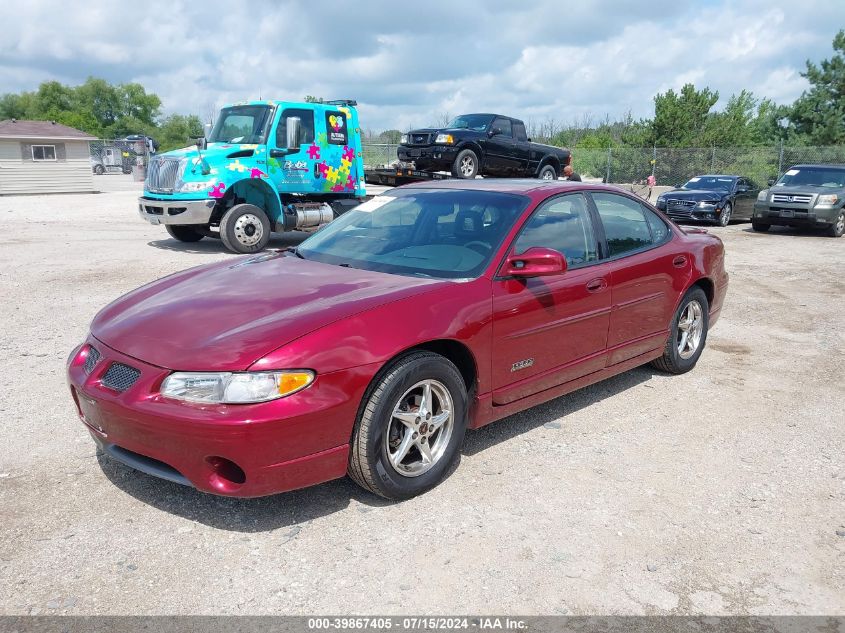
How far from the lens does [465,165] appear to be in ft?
58.8

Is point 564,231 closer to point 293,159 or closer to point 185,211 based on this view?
point 185,211

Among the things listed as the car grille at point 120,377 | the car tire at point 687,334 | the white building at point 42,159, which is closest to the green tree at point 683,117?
the white building at point 42,159

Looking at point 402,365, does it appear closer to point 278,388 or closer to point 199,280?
point 278,388

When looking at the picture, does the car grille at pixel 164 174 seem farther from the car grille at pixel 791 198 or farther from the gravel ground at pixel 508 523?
the car grille at pixel 791 198

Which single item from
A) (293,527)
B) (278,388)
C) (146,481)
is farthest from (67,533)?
(278,388)

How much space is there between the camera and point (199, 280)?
4.16 metres

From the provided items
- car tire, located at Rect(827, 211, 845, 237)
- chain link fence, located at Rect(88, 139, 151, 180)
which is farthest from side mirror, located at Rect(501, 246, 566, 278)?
chain link fence, located at Rect(88, 139, 151, 180)

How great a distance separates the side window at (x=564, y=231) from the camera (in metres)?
4.28

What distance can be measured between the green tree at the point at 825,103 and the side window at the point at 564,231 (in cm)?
4053

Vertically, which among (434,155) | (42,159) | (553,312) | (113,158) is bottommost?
(553,312)

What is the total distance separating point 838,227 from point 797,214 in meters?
1.11

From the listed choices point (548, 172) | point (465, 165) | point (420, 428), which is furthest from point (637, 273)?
point (548, 172)

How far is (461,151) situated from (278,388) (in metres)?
15.3

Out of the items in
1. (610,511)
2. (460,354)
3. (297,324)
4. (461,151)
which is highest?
(461,151)
